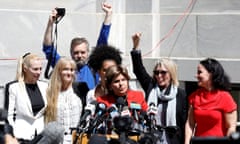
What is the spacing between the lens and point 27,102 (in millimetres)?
7766

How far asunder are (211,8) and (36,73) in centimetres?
339

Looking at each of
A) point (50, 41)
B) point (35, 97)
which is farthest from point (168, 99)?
point (50, 41)

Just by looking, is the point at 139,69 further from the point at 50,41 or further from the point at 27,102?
the point at 27,102

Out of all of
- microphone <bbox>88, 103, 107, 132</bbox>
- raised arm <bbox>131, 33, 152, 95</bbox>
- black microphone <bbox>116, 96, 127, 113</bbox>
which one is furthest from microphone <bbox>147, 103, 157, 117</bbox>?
raised arm <bbox>131, 33, 152, 95</bbox>

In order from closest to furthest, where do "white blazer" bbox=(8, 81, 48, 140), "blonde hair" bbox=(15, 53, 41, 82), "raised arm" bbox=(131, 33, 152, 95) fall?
"white blazer" bbox=(8, 81, 48, 140) → "blonde hair" bbox=(15, 53, 41, 82) → "raised arm" bbox=(131, 33, 152, 95)

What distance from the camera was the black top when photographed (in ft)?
25.6

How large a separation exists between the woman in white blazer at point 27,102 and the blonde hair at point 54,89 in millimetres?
85

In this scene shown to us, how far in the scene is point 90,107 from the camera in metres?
7.14

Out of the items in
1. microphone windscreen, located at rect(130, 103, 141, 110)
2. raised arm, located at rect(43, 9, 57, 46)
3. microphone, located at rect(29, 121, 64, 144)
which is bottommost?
microphone, located at rect(29, 121, 64, 144)

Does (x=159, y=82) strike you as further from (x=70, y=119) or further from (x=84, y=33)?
(x=84, y=33)

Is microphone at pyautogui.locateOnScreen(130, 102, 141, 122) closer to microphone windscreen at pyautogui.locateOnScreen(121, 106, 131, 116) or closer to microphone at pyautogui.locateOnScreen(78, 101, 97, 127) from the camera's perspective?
microphone windscreen at pyautogui.locateOnScreen(121, 106, 131, 116)

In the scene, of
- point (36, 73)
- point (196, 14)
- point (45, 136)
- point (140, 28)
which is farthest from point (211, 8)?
point (45, 136)

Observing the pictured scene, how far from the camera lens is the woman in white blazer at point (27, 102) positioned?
304 inches

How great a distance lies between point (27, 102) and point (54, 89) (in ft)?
0.95
